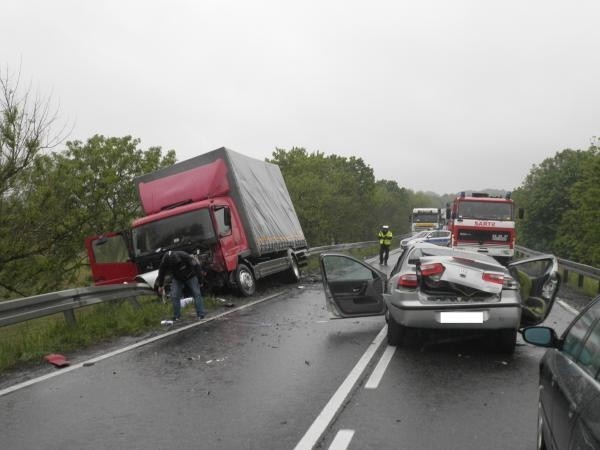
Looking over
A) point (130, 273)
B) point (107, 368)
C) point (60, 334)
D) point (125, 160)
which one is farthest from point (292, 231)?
point (125, 160)

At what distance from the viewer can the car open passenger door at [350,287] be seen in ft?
27.7

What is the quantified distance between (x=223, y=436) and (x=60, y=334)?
526cm

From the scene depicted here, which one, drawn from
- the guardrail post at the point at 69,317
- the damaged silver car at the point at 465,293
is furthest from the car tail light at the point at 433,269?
the guardrail post at the point at 69,317

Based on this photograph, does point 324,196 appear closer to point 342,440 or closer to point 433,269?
point 433,269

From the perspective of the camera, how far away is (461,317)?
656 centimetres

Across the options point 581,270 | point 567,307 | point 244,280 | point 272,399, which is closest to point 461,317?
point 272,399

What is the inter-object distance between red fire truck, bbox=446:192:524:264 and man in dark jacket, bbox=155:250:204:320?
43.7ft

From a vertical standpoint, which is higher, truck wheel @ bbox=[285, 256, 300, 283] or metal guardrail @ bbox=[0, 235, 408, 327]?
metal guardrail @ bbox=[0, 235, 408, 327]

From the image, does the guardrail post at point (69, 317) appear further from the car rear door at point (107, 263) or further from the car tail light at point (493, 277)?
the car tail light at point (493, 277)

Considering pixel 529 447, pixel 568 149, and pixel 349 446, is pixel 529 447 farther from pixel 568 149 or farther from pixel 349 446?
pixel 568 149

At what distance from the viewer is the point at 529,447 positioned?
3.92m

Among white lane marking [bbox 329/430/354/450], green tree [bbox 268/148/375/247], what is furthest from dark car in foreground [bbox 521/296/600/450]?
green tree [bbox 268/148/375/247]

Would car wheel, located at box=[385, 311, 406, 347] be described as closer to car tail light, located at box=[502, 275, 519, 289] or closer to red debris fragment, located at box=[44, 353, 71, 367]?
car tail light, located at box=[502, 275, 519, 289]

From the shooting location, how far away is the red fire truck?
69.4ft
